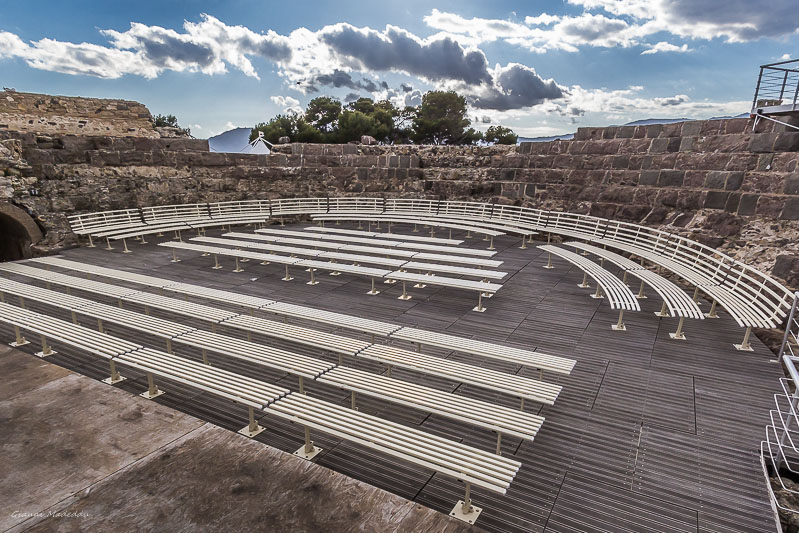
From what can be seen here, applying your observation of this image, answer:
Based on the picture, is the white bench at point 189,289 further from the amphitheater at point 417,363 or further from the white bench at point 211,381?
the white bench at point 211,381

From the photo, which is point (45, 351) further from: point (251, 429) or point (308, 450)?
point (308, 450)

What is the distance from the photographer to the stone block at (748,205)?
7770 mm

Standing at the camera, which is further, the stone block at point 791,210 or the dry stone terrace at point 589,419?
the stone block at point 791,210

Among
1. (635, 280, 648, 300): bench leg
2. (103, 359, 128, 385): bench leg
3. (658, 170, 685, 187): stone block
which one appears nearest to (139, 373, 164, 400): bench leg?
(103, 359, 128, 385): bench leg

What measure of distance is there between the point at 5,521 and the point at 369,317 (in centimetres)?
436

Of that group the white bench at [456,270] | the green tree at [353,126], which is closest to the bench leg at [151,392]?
the white bench at [456,270]

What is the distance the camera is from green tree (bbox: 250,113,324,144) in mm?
34906

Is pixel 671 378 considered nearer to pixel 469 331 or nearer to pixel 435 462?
pixel 469 331

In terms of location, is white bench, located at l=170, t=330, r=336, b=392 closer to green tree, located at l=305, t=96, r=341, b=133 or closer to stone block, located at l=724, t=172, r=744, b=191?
stone block, located at l=724, t=172, r=744, b=191

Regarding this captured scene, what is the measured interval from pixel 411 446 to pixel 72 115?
18.8 m

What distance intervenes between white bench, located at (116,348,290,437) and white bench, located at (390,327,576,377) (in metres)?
1.66

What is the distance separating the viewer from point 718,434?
151 inches

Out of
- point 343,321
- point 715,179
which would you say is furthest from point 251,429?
point 715,179

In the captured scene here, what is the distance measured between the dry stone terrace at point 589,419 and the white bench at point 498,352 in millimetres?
389
